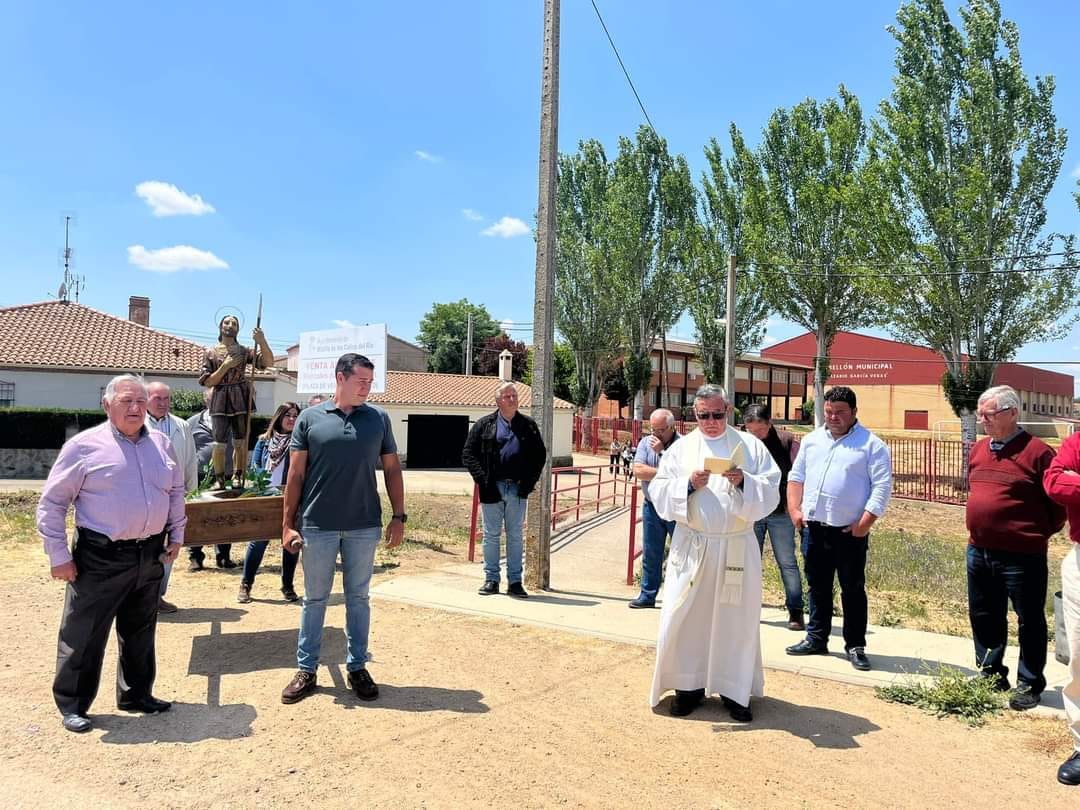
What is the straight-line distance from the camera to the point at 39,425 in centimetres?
2339

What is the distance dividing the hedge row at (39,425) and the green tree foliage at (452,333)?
130 ft

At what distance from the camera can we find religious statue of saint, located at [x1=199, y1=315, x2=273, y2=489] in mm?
6793

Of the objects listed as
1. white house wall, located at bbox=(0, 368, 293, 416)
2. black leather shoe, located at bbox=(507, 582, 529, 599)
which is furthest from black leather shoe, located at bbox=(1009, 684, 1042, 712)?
white house wall, located at bbox=(0, 368, 293, 416)

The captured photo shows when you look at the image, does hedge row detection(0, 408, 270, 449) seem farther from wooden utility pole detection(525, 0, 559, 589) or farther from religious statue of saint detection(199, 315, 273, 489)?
wooden utility pole detection(525, 0, 559, 589)

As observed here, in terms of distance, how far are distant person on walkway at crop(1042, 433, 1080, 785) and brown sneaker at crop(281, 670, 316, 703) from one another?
145 inches

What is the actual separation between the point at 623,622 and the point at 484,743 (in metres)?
2.53

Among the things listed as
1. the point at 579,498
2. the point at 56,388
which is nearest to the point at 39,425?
the point at 56,388

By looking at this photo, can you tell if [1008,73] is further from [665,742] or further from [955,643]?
[665,742]

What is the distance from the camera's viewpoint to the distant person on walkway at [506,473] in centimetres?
684

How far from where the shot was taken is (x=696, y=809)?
3.09 meters

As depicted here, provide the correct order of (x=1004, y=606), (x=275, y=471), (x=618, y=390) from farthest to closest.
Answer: (x=618, y=390), (x=275, y=471), (x=1004, y=606)

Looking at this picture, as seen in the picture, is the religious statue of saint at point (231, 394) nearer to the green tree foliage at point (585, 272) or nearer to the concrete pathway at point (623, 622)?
the concrete pathway at point (623, 622)

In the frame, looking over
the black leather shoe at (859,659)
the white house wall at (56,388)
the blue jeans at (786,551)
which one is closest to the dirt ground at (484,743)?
the black leather shoe at (859,659)

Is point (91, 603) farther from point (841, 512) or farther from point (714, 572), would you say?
point (841, 512)
